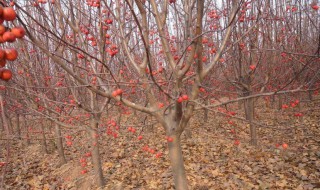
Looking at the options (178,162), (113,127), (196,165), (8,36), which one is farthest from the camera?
(196,165)

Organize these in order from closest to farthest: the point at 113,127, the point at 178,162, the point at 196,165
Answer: the point at 178,162
the point at 113,127
the point at 196,165

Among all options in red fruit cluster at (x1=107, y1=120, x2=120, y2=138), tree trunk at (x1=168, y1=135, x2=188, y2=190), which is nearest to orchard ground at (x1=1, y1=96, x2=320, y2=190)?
red fruit cluster at (x1=107, y1=120, x2=120, y2=138)

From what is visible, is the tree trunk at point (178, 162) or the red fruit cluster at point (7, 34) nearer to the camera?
the red fruit cluster at point (7, 34)

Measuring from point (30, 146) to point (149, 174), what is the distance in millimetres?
5345

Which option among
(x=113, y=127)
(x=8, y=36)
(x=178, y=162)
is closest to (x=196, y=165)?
(x=113, y=127)

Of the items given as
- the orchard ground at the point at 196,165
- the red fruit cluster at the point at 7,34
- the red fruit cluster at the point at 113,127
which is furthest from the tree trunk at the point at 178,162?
the red fruit cluster at the point at 7,34

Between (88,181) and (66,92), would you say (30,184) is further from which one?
(66,92)

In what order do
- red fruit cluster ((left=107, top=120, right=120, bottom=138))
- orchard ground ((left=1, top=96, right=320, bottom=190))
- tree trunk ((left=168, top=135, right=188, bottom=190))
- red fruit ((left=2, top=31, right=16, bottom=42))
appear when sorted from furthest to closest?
1. orchard ground ((left=1, top=96, right=320, bottom=190))
2. red fruit cluster ((left=107, top=120, right=120, bottom=138))
3. tree trunk ((left=168, top=135, right=188, bottom=190))
4. red fruit ((left=2, top=31, right=16, bottom=42))

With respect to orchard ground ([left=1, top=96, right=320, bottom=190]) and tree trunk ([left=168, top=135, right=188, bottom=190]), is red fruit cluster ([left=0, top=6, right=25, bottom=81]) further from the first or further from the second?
orchard ground ([left=1, top=96, right=320, bottom=190])

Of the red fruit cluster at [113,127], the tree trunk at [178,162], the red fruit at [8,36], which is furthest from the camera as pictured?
the red fruit cluster at [113,127]

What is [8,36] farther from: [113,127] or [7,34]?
[113,127]

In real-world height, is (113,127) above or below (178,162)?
above

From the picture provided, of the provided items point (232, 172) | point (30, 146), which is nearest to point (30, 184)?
point (30, 146)

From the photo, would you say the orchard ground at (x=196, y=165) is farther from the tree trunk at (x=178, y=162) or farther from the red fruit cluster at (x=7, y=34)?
the red fruit cluster at (x=7, y=34)
